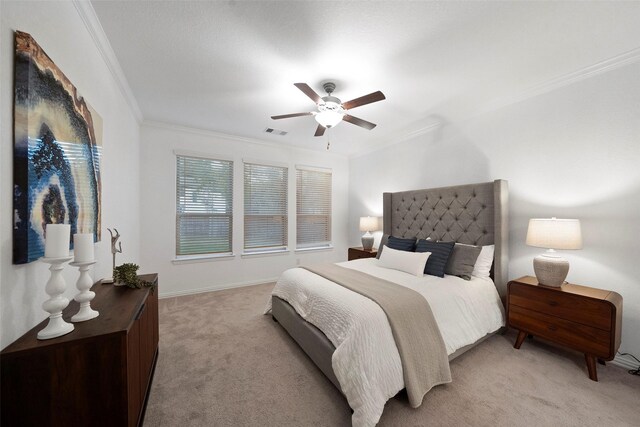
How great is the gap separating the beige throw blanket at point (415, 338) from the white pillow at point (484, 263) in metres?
1.13

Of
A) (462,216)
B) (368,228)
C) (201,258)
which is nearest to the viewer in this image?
(462,216)

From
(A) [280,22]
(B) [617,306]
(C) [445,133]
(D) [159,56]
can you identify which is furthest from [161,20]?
(B) [617,306]

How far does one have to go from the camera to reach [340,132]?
400 centimetres

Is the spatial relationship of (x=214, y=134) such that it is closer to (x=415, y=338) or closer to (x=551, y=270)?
(x=415, y=338)

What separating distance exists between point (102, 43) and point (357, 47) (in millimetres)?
2055

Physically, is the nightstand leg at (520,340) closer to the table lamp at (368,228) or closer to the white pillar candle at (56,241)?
the table lamp at (368,228)

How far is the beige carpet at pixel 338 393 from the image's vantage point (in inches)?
61.2

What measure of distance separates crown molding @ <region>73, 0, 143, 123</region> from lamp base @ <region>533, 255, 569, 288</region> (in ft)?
13.6

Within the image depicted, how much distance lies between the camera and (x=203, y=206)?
4035 millimetres

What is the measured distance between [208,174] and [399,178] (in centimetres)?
332

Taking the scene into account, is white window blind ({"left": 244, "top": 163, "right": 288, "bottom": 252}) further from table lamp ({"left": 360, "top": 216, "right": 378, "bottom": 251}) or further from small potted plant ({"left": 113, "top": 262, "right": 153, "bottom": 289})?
small potted plant ({"left": 113, "top": 262, "right": 153, "bottom": 289})

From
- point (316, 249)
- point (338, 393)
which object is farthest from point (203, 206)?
point (338, 393)

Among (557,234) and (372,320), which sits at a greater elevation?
(557,234)

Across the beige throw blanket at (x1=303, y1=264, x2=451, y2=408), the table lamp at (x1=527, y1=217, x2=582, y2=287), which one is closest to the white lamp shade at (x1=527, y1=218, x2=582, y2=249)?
the table lamp at (x1=527, y1=217, x2=582, y2=287)
